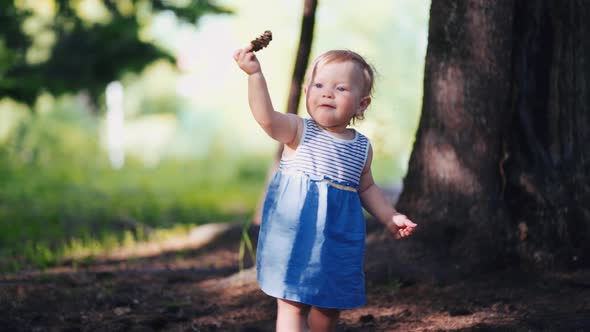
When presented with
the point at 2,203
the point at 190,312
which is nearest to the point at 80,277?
the point at 190,312

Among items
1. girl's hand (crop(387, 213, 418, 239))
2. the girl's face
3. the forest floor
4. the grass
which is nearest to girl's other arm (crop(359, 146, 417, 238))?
girl's hand (crop(387, 213, 418, 239))

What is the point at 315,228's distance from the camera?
8.70 feet

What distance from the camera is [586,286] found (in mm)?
3574

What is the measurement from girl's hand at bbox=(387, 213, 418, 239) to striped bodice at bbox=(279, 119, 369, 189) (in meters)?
0.22

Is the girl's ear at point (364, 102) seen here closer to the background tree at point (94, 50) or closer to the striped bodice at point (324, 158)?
the striped bodice at point (324, 158)

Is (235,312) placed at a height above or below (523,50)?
below

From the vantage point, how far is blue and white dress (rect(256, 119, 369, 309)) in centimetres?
265

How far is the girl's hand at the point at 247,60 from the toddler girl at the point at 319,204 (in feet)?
0.56

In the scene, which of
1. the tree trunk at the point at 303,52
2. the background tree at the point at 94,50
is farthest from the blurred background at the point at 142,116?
the tree trunk at the point at 303,52

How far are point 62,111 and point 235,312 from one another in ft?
55.7

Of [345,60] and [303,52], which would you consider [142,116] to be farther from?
[345,60]

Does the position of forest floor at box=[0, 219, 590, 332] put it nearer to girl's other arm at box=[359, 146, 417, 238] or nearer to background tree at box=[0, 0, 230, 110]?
girl's other arm at box=[359, 146, 417, 238]

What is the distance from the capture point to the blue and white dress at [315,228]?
265 centimetres

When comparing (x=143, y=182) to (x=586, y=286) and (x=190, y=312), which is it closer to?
(x=190, y=312)
